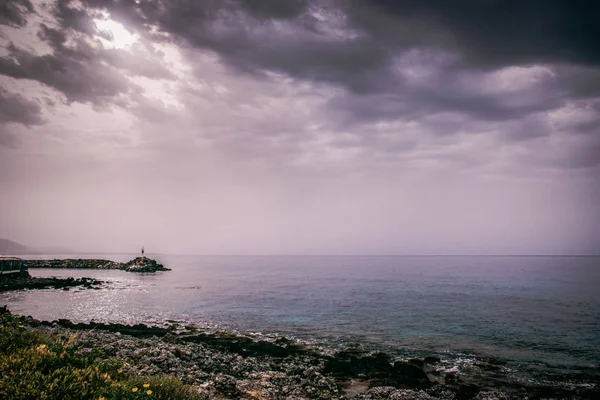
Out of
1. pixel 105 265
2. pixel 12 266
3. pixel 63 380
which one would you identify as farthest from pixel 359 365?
pixel 105 265

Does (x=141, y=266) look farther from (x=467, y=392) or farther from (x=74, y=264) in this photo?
(x=467, y=392)

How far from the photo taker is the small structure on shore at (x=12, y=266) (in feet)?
221

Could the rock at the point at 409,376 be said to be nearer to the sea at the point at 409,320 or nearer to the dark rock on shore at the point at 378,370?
the dark rock on shore at the point at 378,370

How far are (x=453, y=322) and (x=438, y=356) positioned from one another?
47.4 ft

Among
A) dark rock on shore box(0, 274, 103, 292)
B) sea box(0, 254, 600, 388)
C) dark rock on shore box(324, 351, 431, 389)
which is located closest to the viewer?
dark rock on shore box(324, 351, 431, 389)

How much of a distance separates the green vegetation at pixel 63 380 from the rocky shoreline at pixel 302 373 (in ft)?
9.19

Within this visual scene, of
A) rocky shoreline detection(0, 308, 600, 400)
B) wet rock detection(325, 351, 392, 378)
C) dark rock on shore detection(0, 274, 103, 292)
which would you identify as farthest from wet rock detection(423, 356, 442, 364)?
dark rock on shore detection(0, 274, 103, 292)

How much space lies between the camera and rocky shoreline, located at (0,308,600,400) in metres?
14.6

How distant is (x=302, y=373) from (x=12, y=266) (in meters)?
85.2

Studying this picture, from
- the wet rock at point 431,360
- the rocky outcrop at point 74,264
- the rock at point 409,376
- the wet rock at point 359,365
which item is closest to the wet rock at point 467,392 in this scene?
the rock at point 409,376

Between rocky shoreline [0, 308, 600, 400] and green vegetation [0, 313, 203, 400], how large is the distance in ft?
9.19

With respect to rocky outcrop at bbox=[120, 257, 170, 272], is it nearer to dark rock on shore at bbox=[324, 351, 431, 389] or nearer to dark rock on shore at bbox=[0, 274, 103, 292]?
dark rock on shore at bbox=[0, 274, 103, 292]

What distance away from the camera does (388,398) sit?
14.3m

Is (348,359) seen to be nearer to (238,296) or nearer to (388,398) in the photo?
(388,398)
